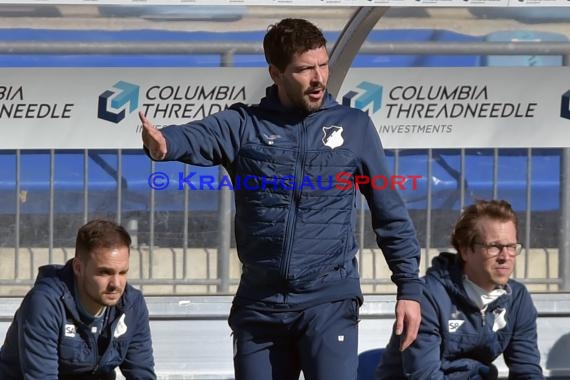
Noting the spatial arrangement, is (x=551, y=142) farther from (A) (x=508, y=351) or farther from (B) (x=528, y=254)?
(A) (x=508, y=351)

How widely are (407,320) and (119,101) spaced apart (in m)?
2.18

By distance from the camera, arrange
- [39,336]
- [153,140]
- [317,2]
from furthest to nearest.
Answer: [317,2]
[39,336]
[153,140]

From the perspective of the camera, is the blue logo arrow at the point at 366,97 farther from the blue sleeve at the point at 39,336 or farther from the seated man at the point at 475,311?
the blue sleeve at the point at 39,336

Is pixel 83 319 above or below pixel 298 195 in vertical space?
below

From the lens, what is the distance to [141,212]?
584 centimetres

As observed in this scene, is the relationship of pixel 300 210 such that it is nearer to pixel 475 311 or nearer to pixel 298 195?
pixel 298 195

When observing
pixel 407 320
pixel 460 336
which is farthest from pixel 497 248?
pixel 407 320

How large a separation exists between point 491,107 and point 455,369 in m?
1.57

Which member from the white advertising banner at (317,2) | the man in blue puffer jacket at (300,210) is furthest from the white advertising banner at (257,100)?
the man in blue puffer jacket at (300,210)

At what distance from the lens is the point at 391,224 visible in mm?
3932

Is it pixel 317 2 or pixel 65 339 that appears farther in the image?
pixel 317 2

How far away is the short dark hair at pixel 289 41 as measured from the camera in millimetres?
3809

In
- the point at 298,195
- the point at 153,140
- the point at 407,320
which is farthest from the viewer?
the point at 407,320

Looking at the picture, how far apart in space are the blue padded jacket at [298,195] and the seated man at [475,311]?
703mm
